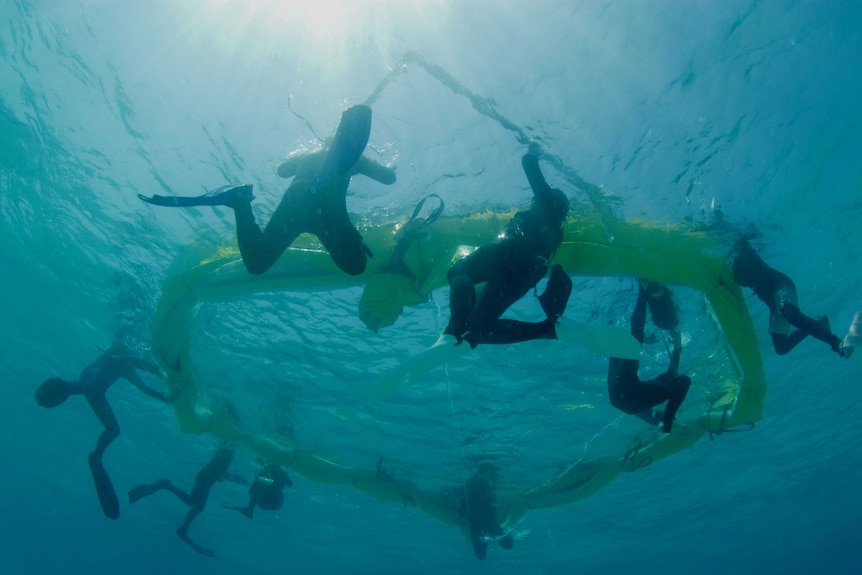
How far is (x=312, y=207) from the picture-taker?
5234mm

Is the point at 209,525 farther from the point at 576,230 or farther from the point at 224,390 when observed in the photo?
the point at 576,230

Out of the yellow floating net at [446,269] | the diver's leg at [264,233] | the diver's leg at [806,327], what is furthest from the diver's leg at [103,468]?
the diver's leg at [806,327]

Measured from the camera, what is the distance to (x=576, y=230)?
686 centimetres

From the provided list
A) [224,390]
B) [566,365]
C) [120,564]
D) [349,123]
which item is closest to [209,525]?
[224,390]

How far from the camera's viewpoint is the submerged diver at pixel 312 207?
4859mm

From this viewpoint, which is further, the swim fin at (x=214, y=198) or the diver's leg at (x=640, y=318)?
the diver's leg at (x=640, y=318)

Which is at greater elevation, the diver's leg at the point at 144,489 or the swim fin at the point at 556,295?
A: the swim fin at the point at 556,295

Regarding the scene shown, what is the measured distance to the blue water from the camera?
23.3ft

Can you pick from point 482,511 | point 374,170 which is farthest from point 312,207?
point 482,511

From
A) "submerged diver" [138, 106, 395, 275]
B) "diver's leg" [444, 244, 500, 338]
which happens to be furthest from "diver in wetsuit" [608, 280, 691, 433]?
"submerged diver" [138, 106, 395, 275]

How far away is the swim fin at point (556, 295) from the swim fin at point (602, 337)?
0.14m

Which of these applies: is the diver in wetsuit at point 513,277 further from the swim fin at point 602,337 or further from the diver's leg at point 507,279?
Answer: the swim fin at point 602,337

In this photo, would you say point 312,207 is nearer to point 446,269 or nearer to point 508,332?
point 446,269

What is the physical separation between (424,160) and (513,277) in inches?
159
